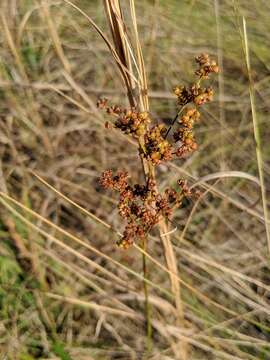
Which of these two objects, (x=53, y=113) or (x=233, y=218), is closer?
(x=233, y=218)

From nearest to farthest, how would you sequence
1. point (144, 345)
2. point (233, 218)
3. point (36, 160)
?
point (144, 345) → point (233, 218) → point (36, 160)

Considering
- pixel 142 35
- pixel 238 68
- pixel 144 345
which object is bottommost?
pixel 144 345

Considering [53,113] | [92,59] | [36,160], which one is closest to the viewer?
[36,160]

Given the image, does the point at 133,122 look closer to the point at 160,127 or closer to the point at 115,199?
the point at 160,127

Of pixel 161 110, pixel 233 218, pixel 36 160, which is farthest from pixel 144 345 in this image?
pixel 161 110

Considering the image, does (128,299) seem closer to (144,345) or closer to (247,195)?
(144,345)

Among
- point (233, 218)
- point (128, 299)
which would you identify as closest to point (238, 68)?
point (233, 218)

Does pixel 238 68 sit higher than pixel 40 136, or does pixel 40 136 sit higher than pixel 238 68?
pixel 238 68

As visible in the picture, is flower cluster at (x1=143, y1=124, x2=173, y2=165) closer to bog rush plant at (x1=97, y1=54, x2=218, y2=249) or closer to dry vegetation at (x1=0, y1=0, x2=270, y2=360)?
bog rush plant at (x1=97, y1=54, x2=218, y2=249)
